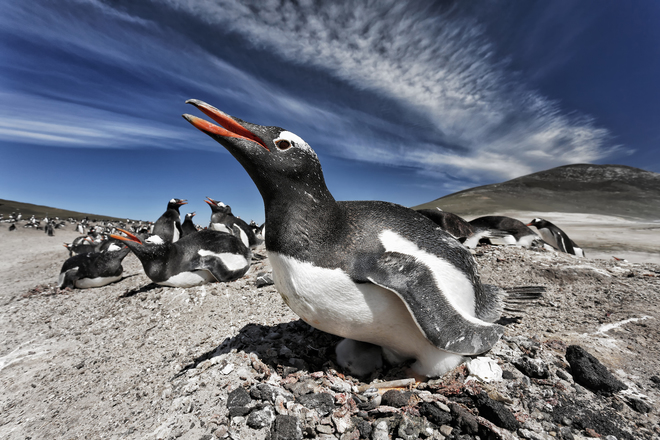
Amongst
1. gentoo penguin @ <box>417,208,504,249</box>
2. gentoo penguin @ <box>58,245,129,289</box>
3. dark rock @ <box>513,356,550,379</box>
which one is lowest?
gentoo penguin @ <box>58,245,129,289</box>

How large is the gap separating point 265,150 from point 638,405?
3020mm

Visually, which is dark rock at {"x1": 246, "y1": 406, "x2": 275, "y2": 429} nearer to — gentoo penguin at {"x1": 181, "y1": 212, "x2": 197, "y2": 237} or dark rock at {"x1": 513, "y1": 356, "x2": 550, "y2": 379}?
dark rock at {"x1": 513, "y1": 356, "x2": 550, "y2": 379}

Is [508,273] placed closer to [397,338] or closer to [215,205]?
[397,338]

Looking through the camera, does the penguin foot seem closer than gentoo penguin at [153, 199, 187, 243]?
Yes

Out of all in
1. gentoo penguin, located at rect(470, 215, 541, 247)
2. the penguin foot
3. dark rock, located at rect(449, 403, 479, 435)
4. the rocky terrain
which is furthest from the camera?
gentoo penguin, located at rect(470, 215, 541, 247)

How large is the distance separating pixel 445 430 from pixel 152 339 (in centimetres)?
379

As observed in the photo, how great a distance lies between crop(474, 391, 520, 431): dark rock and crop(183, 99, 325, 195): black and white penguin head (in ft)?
5.97

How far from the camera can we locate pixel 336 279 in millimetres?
1949

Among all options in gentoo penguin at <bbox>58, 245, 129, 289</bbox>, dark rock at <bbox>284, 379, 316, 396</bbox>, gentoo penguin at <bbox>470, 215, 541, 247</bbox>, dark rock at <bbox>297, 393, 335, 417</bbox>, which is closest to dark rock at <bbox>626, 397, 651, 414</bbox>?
dark rock at <bbox>297, 393, 335, 417</bbox>

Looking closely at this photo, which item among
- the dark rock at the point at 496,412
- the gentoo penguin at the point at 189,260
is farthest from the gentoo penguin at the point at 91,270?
the dark rock at the point at 496,412

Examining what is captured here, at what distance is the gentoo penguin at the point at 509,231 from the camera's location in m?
8.25

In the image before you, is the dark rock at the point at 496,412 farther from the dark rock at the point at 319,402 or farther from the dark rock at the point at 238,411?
the dark rock at the point at 238,411

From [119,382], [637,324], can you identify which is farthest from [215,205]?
[637,324]

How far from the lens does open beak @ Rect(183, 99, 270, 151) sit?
1.93 metres
